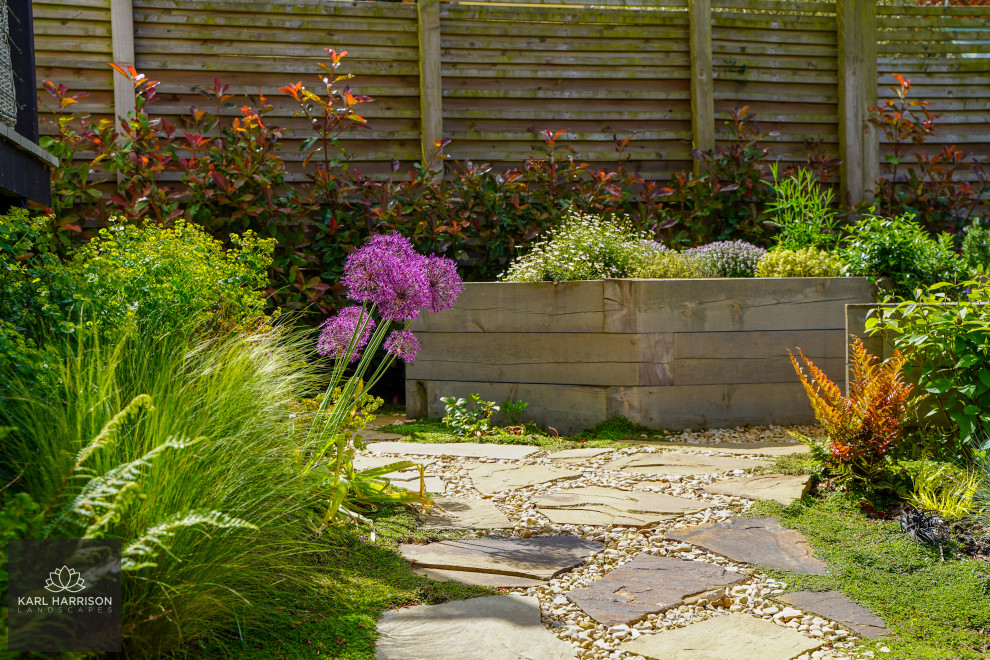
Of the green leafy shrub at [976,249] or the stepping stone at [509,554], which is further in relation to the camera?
the green leafy shrub at [976,249]

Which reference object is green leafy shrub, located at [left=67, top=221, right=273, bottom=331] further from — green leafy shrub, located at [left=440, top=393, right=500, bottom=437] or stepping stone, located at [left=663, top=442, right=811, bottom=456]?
stepping stone, located at [left=663, top=442, right=811, bottom=456]

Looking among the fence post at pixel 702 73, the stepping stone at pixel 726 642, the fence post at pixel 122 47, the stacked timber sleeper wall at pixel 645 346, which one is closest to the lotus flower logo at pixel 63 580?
the stepping stone at pixel 726 642

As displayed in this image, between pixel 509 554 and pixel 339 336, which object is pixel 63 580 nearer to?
pixel 509 554

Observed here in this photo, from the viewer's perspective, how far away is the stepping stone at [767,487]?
2918 millimetres

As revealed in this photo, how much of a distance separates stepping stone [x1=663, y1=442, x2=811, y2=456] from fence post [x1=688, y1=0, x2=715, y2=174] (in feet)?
9.00

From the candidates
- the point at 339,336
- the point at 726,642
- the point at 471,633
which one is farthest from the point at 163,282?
the point at 726,642

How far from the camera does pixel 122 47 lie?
5406 mm

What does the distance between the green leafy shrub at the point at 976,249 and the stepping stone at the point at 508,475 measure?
3071 millimetres

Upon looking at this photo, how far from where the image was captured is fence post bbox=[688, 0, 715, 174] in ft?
19.9

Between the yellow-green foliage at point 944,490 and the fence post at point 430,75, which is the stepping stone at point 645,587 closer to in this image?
the yellow-green foliage at point 944,490

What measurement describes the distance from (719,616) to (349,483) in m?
1.26

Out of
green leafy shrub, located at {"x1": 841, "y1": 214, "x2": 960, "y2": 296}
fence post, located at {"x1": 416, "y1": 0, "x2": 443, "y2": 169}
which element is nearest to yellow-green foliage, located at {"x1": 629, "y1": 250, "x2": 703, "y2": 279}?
green leafy shrub, located at {"x1": 841, "y1": 214, "x2": 960, "y2": 296}

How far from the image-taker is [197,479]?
1.75 m

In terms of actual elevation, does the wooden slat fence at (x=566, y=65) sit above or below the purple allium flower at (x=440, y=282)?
above
